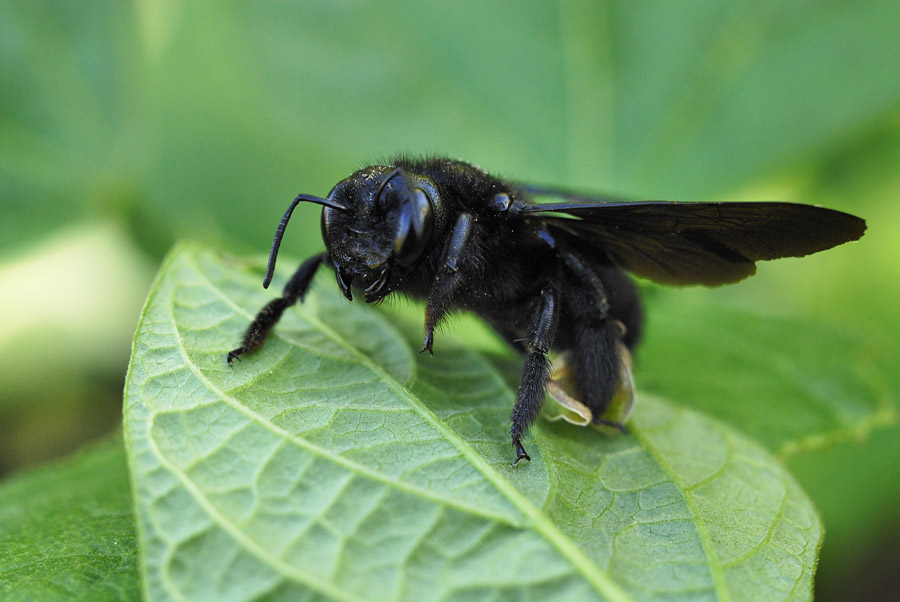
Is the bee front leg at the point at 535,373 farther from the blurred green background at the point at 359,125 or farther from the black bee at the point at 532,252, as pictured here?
the blurred green background at the point at 359,125

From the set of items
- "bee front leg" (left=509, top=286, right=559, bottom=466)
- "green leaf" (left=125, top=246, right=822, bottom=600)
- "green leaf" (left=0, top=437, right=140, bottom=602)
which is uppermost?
"bee front leg" (left=509, top=286, right=559, bottom=466)

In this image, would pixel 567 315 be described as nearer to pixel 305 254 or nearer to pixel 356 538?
pixel 356 538

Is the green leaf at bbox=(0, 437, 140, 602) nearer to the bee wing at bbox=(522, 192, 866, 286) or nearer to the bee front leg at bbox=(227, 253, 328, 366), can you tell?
the bee front leg at bbox=(227, 253, 328, 366)

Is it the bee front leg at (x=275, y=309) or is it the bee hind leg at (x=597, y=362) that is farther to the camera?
the bee hind leg at (x=597, y=362)

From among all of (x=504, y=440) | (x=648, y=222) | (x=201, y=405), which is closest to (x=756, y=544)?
(x=504, y=440)

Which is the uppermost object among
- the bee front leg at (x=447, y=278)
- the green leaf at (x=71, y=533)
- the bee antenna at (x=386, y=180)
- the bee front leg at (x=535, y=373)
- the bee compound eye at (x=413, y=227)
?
the bee antenna at (x=386, y=180)

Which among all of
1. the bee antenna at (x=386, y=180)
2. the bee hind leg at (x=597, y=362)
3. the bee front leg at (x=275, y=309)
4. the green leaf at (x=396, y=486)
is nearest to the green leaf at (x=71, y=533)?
the green leaf at (x=396, y=486)

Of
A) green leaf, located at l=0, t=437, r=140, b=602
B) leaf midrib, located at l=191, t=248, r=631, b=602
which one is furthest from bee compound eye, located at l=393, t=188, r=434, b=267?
green leaf, located at l=0, t=437, r=140, b=602
